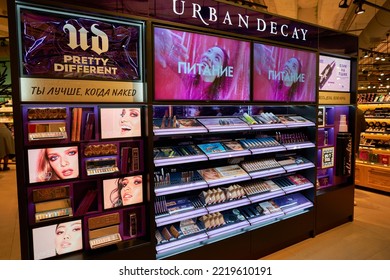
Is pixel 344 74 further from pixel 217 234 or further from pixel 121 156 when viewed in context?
pixel 121 156

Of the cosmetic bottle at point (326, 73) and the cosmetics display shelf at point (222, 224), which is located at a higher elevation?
the cosmetic bottle at point (326, 73)

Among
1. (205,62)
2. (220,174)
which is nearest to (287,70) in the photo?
(205,62)

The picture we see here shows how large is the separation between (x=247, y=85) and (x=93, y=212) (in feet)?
6.74

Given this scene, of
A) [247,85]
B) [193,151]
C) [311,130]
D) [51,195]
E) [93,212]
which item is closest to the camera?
[51,195]

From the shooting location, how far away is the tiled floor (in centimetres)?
356

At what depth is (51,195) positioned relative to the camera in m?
2.33

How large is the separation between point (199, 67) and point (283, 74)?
1.25 meters

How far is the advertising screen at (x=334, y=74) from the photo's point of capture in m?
4.31

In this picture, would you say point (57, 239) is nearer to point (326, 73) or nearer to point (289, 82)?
point (289, 82)

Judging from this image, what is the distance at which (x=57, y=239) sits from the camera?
7.79 feet

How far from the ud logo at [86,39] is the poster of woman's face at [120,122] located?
1.62 feet

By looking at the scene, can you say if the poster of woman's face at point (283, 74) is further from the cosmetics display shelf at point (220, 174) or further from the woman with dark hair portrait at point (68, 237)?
the woman with dark hair portrait at point (68, 237)

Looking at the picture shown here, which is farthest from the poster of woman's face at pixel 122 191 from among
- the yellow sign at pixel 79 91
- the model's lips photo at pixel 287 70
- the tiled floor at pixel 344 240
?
the model's lips photo at pixel 287 70
